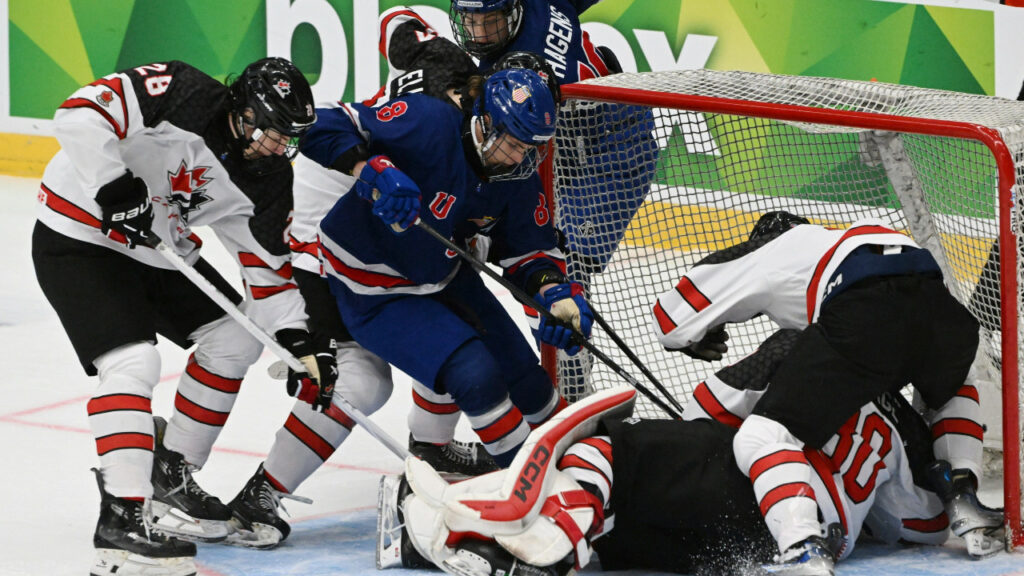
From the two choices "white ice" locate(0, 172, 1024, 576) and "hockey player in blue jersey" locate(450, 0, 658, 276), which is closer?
"white ice" locate(0, 172, 1024, 576)

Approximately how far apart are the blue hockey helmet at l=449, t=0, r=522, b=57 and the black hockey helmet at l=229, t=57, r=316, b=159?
79 centimetres

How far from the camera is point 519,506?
7.85 feet

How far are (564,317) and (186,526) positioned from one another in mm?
909

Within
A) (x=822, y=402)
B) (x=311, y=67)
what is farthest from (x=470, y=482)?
(x=311, y=67)

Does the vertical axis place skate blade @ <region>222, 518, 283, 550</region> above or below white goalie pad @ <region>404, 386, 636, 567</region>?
below

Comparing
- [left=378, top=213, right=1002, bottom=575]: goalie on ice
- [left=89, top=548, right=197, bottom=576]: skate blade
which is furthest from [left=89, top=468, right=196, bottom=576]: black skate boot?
[left=378, top=213, right=1002, bottom=575]: goalie on ice

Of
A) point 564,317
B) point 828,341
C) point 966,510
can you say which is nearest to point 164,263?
point 564,317

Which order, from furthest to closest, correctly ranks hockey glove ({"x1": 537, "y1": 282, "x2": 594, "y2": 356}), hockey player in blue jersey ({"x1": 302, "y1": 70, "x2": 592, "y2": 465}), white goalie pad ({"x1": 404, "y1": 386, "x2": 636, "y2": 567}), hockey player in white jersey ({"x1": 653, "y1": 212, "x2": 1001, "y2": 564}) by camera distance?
hockey glove ({"x1": 537, "y1": 282, "x2": 594, "y2": 356}) < hockey player in blue jersey ({"x1": 302, "y1": 70, "x2": 592, "y2": 465}) < hockey player in white jersey ({"x1": 653, "y1": 212, "x2": 1001, "y2": 564}) < white goalie pad ({"x1": 404, "y1": 386, "x2": 636, "y2": 567})

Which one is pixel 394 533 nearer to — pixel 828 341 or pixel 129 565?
pixel 129 565

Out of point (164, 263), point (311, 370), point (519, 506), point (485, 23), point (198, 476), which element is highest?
point (485, 23)

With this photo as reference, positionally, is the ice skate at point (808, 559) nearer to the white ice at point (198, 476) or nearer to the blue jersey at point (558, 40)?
the white ice at point (198, 476)

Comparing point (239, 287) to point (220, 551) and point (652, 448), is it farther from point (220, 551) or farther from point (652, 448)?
point (652, 448)

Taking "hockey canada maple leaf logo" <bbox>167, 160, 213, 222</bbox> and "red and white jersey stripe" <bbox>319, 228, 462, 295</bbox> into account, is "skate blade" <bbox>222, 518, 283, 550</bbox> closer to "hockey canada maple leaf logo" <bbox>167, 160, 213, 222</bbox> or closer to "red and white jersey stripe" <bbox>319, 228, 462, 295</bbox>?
"red and white jersey stripe" <bbox>319, 228, 462, 295</bbox>

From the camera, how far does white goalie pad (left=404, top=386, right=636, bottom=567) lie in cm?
240
